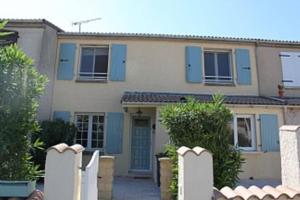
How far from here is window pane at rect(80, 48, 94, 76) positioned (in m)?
13.8

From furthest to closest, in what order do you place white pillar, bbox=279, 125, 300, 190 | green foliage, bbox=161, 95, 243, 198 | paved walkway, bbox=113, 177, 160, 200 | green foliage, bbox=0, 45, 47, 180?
1. paved walkway, bbox=113, 177, 160, 200
2. green foliage, bbox=161, 95, 243, 198
3. green foliage, bbox=0, 45, 47, 180
4. white pillar, bbox=279, 125, 300, 190

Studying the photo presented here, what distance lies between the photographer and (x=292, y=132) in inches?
174

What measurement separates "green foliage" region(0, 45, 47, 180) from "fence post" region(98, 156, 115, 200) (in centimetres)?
314

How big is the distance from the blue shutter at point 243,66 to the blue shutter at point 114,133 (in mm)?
6078

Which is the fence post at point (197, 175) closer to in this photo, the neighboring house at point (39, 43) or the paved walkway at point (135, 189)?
the paved walkway at point (135, 189)

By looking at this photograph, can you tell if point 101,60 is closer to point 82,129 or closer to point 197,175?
point 82,129

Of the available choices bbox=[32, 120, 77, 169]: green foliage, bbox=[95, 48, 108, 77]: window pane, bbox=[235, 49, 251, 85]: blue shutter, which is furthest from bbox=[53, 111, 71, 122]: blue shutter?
bbox=[235, 49, 251, 85]: blue shutter

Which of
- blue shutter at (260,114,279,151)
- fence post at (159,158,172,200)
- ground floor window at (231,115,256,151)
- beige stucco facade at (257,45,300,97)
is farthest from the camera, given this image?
beige stucco facade at (257,45,300,97)

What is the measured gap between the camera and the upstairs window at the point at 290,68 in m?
14.2

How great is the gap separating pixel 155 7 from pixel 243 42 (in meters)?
5.73

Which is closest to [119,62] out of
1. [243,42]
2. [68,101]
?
[68,101]

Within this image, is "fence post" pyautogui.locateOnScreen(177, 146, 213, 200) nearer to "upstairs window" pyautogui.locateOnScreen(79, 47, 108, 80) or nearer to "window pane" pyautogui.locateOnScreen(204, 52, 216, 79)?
"upstairs window" pyautogui.locateOnScreen(79, 47, 108, 80)

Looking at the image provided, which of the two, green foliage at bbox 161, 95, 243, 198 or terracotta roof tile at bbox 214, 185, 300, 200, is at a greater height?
green foliage at bbox 161, 95, 243, 198

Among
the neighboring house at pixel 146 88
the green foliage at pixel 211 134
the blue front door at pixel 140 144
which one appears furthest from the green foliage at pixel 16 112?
the blue front door at pixel 140 144
